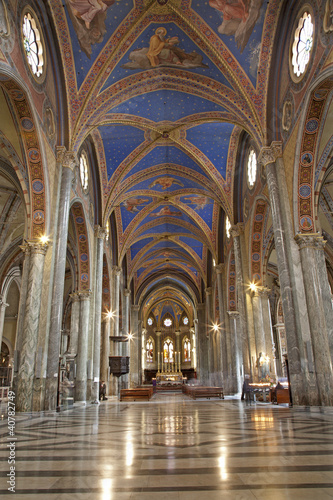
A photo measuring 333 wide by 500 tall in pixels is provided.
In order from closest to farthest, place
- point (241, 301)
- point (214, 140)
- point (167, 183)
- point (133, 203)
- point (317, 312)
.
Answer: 1. point (317, 312)
2. point (241, 301)
3. point (214, 140)
4. point (167, 183)
5. point (133, 203)

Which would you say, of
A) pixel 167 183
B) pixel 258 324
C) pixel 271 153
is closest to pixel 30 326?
pixel 271 153

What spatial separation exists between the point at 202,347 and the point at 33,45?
29049 mm

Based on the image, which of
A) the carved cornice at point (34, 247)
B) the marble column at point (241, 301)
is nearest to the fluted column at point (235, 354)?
the marble column at point (241, 301)

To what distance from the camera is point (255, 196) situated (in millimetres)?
16438

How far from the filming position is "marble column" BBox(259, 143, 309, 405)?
10.5 meters

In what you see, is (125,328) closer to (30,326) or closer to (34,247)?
(34,247)

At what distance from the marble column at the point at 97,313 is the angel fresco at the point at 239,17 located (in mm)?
10350

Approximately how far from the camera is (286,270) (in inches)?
452

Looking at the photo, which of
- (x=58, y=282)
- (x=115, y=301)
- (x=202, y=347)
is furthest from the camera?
(x=202, y=347)

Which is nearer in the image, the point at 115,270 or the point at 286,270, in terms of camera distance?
the point at 286,270

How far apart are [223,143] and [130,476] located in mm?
17542

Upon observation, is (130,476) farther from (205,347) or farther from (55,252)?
(205,347)

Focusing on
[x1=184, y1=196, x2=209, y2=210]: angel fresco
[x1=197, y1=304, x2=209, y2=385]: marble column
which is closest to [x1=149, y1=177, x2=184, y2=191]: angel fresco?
[x1=184, y1=196, x2=209, y2=210]: angel fresco

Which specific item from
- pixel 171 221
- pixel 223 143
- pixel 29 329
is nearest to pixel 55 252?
pixel 29 329
